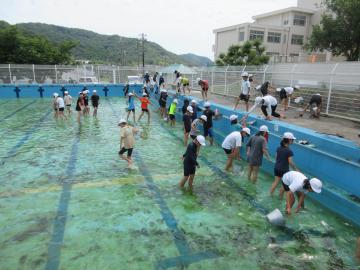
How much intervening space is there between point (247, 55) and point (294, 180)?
86.4 feet

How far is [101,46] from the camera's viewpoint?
126125 mm

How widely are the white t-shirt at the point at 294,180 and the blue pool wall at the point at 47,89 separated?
70.6ft

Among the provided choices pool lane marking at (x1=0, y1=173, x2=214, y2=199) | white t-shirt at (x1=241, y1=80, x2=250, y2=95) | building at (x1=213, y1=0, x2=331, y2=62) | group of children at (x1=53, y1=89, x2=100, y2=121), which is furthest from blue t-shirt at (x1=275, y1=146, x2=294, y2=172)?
building at (x1=213, y1=0, x2=331, y2=62)

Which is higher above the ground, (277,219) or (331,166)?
(331,166)

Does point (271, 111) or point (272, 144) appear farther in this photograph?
point (271, 111)

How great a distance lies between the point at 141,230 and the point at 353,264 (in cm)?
350

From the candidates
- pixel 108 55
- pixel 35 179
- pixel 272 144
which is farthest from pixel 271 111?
pixel 108 55

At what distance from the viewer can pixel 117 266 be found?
4.60 m

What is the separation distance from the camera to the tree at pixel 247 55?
2950 cm

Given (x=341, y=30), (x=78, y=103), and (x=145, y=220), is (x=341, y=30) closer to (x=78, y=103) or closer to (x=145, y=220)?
(x=78, y=103)

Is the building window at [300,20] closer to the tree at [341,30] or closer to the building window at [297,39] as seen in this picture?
the building window at [297,39]

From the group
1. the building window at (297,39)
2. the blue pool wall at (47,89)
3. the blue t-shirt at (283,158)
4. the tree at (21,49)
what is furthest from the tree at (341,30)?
the tree at (21,49)

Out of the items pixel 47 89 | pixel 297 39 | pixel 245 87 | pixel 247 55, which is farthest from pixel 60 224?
pixel 297 39

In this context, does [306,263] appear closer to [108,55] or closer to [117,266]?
[117,266]
